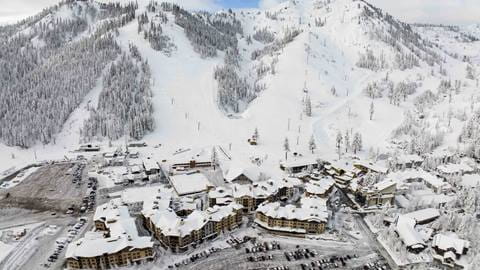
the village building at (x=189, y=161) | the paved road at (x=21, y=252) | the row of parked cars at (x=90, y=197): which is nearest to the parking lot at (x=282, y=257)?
the paved road at (x=21, y=252)

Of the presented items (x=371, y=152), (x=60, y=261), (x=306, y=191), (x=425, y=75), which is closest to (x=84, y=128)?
(x=60, y=261)

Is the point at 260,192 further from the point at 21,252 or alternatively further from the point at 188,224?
the point at 21,252

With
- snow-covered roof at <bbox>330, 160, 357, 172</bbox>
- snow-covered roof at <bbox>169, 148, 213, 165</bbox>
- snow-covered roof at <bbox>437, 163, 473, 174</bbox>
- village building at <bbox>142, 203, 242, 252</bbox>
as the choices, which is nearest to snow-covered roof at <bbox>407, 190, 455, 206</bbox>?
snow-covered roof at <bbox>437, 163, 473, 174</bbox>

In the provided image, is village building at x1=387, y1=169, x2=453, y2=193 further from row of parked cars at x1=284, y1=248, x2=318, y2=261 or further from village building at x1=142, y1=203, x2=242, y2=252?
village building at x1=142, y1=203, x2=242, y2=252

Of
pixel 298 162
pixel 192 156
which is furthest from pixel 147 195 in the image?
pixel 298 162

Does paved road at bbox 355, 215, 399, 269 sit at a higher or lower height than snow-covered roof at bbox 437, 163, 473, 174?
lower

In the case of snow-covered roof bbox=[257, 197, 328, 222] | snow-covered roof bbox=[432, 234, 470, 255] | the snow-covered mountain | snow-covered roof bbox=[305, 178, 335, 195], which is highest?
the snow-covered mountain

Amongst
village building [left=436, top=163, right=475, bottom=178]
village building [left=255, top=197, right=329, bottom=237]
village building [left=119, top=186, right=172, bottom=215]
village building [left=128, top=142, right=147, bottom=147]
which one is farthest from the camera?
village building [left=128, top=142, right=147, bottom=147]

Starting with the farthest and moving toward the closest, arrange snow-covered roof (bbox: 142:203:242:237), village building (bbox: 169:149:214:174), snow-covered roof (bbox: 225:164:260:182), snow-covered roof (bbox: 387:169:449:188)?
village building (bbox: 169:149:214:174), snow-covered roof (bbox: 225:164:260:182), snow-covered roof (bbox: 387:169:449:188), snow-covered roof (bbox: 142:203:242:237)
